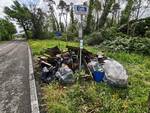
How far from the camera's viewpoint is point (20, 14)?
64.2 meters

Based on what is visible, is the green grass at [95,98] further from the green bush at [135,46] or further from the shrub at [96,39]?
the shrub at [96,39]

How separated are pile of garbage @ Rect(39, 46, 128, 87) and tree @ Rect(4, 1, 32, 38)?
53.9m

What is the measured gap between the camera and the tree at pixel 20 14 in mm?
62503

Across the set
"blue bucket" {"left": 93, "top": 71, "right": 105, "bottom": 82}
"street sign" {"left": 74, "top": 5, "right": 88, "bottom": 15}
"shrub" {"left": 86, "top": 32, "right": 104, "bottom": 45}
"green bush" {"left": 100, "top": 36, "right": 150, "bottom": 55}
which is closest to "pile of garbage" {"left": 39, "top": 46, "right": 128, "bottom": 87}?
"blue bucket" {"left": 93, "top": 71, "right": 105, "bottom": 82}

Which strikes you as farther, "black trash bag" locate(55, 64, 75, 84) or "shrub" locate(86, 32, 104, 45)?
"shrub" locate(86, 32, 104, 45)

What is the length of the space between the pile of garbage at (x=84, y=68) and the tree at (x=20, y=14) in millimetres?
53873

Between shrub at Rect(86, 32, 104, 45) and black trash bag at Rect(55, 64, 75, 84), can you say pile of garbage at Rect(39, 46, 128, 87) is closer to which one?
black trash bag at Rect(55, 64, 75, 84)

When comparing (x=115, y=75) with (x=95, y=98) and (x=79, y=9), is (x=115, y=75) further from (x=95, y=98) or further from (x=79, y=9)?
(x=79, y=9)

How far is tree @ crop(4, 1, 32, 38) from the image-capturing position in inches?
2461

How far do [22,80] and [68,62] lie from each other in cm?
184

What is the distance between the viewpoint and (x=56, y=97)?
6.26m

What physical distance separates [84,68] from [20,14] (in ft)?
193

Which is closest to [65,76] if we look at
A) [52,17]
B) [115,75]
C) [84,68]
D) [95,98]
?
[84,68]

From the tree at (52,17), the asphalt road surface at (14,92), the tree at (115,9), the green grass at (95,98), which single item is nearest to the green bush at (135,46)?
the green grass at (95,98)
